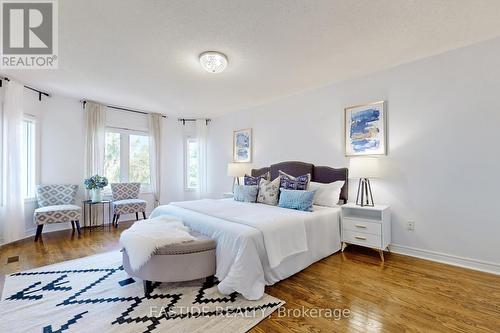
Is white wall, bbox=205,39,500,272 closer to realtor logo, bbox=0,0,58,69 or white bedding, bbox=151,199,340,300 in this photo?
white bedding, bbox=151,199,340,300

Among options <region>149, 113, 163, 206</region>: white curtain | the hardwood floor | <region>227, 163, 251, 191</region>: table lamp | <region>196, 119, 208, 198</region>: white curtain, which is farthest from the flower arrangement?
<region>227, 163, 251, 191</region>: table lamp

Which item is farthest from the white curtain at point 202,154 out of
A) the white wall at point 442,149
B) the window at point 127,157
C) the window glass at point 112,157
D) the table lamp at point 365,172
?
the table lamp at point 365,172

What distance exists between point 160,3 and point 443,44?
124 inches

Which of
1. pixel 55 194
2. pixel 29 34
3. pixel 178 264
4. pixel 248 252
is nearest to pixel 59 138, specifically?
pixel 55 194

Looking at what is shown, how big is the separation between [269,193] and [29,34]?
3.52 meters

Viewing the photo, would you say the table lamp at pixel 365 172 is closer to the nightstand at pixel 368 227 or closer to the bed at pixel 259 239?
the nightstand at pixel 368 227

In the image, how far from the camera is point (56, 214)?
3.80 m

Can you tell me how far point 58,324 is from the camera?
1.71 m

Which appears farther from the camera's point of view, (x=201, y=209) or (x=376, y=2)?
(x=201, y=209)

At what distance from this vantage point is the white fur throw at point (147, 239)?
2033mm

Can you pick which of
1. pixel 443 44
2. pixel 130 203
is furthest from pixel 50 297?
pixel 443 44

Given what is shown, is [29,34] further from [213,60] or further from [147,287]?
[147,287]

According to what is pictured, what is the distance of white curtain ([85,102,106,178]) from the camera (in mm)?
4777

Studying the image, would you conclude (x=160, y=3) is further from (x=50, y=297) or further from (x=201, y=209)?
(x=50, y=297)
